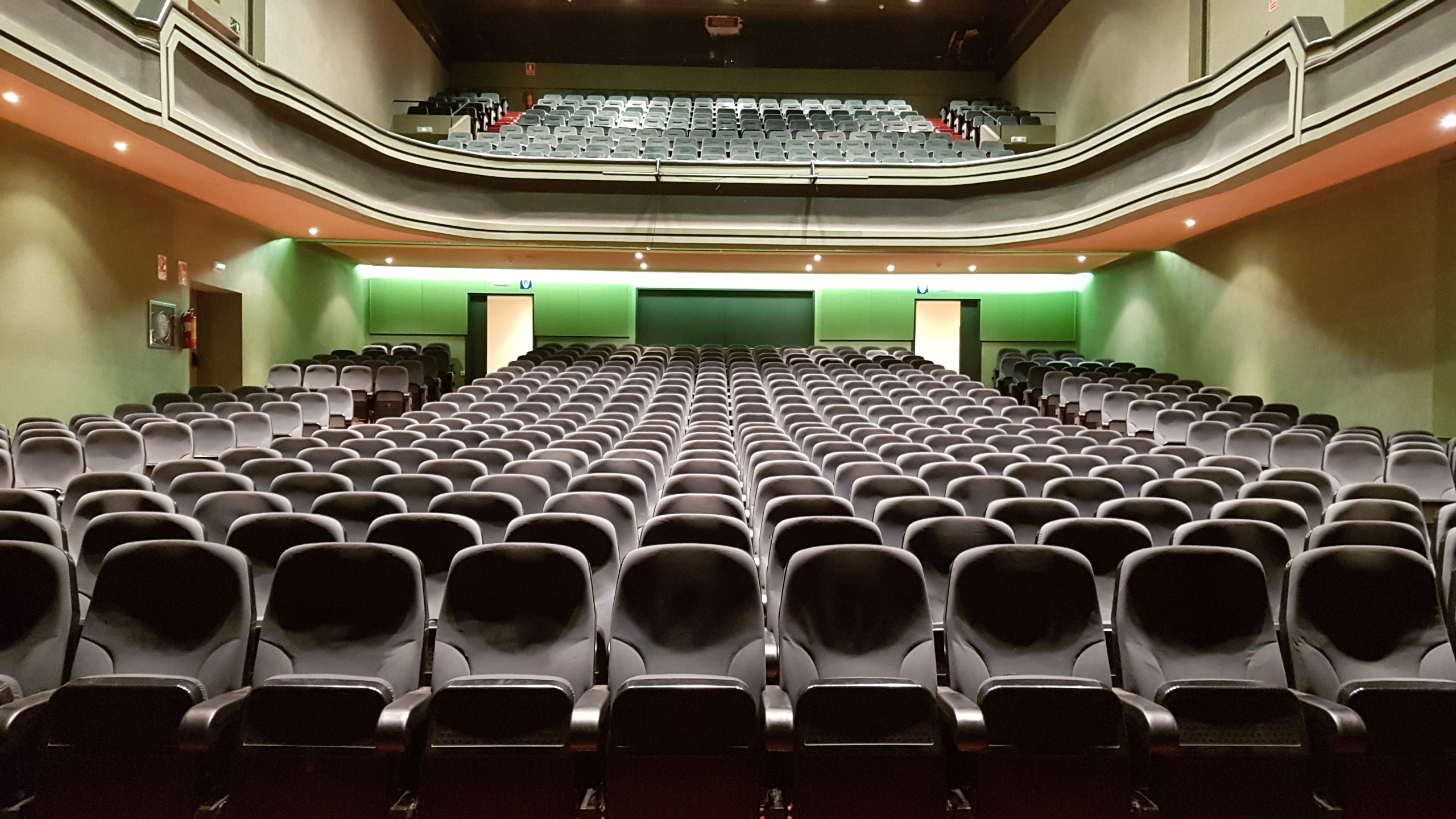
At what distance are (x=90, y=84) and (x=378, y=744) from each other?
23.8 feet

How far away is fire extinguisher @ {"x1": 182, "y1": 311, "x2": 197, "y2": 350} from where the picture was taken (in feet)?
36.3

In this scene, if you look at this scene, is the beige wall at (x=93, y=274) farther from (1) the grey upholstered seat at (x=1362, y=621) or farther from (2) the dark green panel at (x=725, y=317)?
(1) the grey upholstered seat at (x=1362, y=621)

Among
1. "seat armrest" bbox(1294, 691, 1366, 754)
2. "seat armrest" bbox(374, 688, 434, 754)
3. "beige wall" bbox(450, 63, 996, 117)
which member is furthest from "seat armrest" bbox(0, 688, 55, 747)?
"beige wall" bbox(450, 63, 996, 117)

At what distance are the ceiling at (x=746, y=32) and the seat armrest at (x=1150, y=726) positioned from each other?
19.2 metres

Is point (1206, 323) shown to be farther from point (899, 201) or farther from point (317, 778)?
point (317, 778)

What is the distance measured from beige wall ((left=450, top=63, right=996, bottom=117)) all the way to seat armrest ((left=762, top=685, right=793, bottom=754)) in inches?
841

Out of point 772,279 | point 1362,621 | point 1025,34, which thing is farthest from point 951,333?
point 1362,621

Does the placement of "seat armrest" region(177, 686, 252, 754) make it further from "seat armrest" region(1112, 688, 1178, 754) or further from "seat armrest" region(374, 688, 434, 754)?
"seat armrest" region(1112, 688, 1178, 754)

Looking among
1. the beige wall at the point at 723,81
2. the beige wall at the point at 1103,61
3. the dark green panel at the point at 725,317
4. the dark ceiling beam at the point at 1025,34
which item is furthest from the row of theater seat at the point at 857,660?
the beige wall at the point at 723,81

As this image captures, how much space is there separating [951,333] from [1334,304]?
31.5 feet

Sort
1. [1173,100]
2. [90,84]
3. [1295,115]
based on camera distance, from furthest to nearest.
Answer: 1. [1173,100]
2. [1295,115]
3. [90,84]

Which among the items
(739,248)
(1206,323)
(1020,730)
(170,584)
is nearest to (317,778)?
(170,584)

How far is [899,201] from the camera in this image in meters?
14.4

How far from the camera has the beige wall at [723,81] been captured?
21.6m
